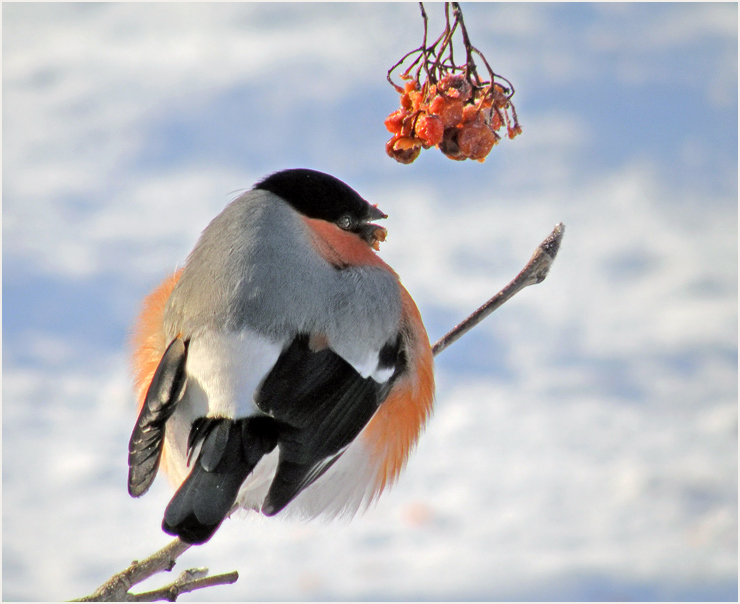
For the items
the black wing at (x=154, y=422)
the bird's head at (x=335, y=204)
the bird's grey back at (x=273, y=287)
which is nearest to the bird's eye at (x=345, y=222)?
the bird's head at (x=335, y=204)

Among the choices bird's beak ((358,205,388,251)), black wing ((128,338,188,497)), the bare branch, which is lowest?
the bare branch

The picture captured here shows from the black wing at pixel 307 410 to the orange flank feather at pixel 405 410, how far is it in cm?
25

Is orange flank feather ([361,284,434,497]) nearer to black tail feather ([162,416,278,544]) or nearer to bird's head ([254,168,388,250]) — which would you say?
bird's head ([254,168,388,250])

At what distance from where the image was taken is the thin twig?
7.80 feet

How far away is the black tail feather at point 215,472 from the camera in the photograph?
1752 mm

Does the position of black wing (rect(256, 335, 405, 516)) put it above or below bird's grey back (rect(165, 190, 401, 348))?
below

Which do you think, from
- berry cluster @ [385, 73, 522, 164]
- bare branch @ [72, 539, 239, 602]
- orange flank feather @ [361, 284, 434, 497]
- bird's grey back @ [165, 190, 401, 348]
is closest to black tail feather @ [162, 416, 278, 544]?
bird's grey back @ [165, 190, 401, 348]

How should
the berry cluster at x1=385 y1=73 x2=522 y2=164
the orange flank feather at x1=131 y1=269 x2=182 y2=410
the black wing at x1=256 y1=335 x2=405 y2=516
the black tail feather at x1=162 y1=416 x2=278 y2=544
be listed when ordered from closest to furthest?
the black tail feather at x1=162 y1=416 x2=278 y2=544, the black wing at x1=256 y1=335 x2=405 y2=516, the berry cluster at x1=385 y1=73 x2=522 y2=164, the orange flank feather at x1=131 y1=269 x2=182 y2=410

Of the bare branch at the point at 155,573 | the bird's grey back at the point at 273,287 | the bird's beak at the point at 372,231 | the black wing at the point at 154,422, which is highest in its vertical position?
the bird's beak at the point at 372,231

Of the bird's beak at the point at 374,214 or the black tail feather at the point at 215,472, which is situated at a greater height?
the bird's beak at the point at 374,214

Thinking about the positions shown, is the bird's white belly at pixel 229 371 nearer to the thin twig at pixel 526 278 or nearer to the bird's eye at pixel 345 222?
the bird's eye at pixel 345 222

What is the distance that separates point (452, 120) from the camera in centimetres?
209

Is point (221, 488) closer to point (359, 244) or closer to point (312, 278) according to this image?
point (312, 278)

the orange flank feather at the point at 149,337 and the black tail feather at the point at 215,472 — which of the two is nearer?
the black tail feather at the point at 215,472
